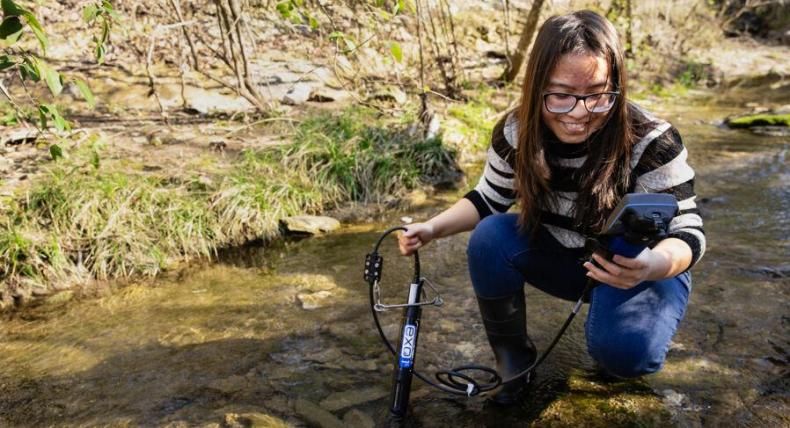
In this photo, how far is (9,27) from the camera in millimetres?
1594

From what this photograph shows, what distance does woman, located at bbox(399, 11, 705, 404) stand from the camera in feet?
5.28

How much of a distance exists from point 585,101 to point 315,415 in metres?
1.41

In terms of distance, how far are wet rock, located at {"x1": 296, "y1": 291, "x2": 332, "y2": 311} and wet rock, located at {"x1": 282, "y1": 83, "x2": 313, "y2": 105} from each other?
11.5 feet

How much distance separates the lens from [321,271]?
3.51 m

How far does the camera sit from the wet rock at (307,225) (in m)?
4.12

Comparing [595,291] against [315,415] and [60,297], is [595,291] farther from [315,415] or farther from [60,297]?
[60,297]

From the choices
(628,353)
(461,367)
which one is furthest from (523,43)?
(628,353)

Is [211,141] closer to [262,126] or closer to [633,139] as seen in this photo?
[262,126]

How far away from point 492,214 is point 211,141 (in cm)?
360

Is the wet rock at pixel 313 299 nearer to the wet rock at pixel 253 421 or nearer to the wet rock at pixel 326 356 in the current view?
the wet rock at pixel 326 356

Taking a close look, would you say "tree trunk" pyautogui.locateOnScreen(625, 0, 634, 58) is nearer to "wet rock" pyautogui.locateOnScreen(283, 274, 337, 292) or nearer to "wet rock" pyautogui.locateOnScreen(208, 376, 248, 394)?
"wet rock" pyautogui.locateOnScreen(283, 274, 337, 292)

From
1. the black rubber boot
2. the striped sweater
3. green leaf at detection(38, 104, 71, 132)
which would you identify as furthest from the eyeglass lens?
green leaf at detection(38, 104, 71, 132)

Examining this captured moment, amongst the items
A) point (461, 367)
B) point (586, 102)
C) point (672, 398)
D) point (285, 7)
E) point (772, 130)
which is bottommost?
point (672, 398)

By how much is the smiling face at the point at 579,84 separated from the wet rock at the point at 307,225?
2.65 m
